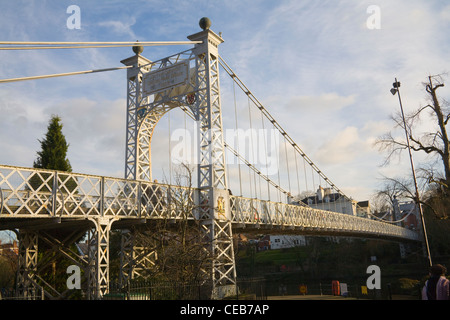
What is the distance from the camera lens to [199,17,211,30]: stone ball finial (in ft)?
74.3

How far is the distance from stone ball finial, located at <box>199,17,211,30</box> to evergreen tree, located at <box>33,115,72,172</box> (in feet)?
37.4

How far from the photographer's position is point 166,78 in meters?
23.1

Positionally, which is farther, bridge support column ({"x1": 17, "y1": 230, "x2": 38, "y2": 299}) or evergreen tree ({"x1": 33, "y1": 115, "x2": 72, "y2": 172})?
evergreen tree ({"x1": 33, "y1": 115, "x2": 72, "y2": 172})

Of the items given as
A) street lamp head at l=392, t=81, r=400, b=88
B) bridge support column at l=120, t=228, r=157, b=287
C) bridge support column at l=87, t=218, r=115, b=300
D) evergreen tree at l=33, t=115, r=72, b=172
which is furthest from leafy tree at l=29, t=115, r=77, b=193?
street lamp head at l=392, t=81, r=400, b=88

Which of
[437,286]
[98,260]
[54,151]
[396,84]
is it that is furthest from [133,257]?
[396,84]

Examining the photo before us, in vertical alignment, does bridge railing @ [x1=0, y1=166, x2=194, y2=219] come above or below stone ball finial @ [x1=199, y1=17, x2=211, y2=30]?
below

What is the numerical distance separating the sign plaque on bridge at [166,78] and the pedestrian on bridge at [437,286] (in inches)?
678

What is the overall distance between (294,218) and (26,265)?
1946 centimetres

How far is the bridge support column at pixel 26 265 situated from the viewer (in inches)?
672

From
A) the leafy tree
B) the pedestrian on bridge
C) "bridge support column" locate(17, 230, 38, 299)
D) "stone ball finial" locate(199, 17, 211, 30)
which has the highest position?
"stone ball finial" locate(199, 17, 211, 30)

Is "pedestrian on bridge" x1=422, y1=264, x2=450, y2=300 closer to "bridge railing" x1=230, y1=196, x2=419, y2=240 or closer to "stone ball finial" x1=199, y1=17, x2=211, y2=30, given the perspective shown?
"bridge railing" x1=230, y1=196, x2=419, y2=240
